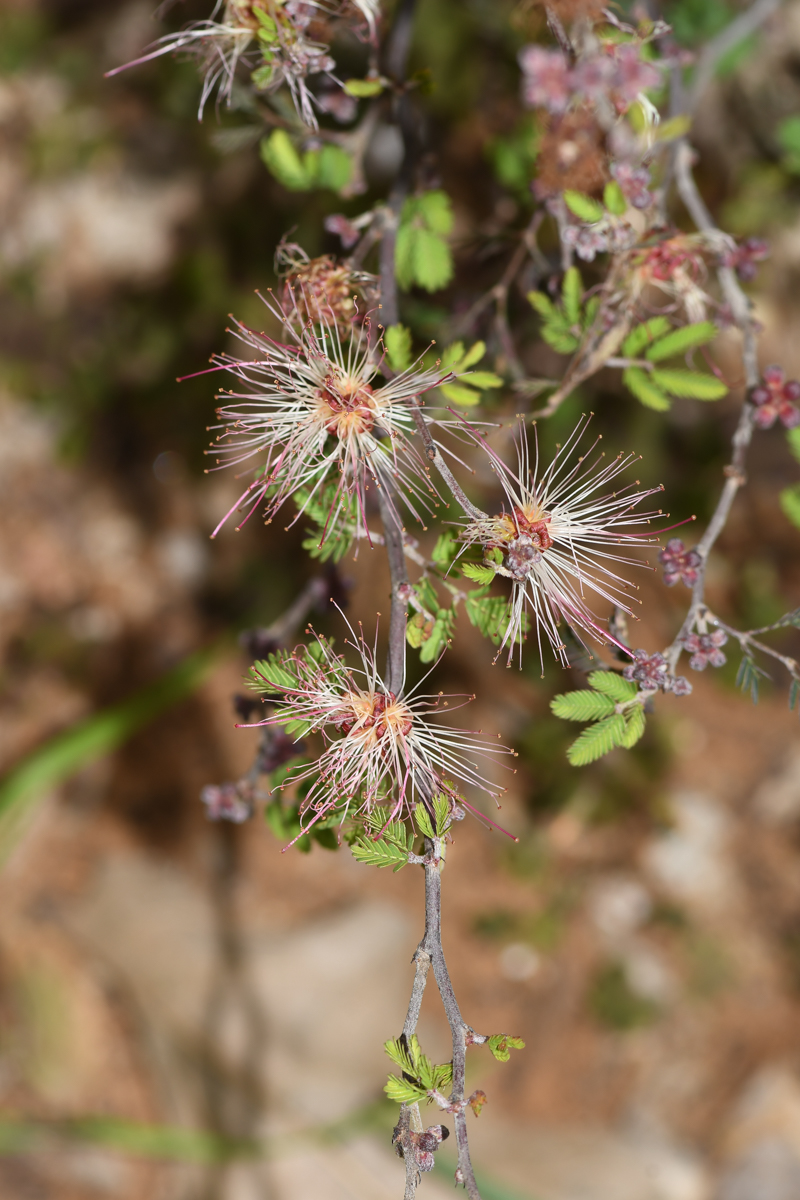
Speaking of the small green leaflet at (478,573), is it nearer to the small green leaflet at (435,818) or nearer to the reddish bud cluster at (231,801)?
the small green leaflet at (435,818)

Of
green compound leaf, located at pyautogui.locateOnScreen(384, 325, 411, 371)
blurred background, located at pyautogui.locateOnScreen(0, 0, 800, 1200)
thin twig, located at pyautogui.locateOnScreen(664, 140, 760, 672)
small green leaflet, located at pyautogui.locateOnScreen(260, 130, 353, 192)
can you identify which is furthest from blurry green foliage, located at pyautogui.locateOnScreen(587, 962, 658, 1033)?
small green leaflet, located at pyautogui.locateOnScreen(260, 130, 353, 192)

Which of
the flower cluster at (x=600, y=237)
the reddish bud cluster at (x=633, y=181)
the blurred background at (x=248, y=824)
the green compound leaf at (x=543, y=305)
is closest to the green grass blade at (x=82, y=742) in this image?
the blurred background at (x=248, y=824)

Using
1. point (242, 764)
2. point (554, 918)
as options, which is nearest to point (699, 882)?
point (554, 918)

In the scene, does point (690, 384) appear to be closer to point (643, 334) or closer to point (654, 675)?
point (643, 334)

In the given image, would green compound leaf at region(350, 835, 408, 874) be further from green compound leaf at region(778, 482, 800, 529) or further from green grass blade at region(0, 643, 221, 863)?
green grass blade at region(0, 643, 221, 863)

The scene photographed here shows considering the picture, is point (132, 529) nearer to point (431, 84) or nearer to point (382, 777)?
point (431, 84)
